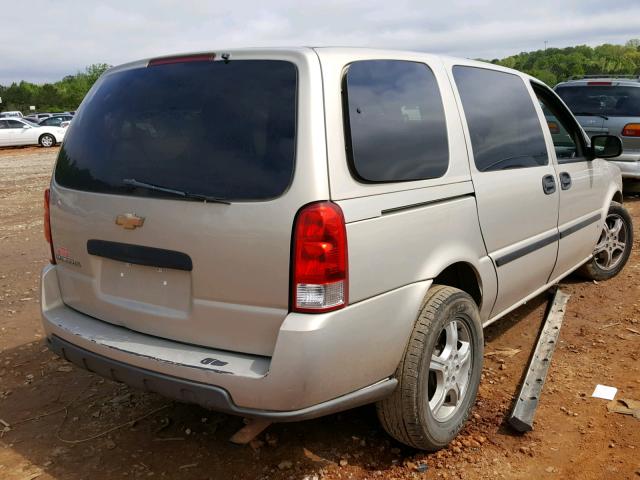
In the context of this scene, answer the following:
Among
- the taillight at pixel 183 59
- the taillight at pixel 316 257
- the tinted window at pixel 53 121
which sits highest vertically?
the taillight at pixel 183 59

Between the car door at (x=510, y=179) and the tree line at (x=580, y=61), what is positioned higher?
the tree line at (x=580, y=61)

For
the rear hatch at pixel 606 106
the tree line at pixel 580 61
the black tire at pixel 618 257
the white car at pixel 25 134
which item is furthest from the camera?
the tree line at pixel 580 61

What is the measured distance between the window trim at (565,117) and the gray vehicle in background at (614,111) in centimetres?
433

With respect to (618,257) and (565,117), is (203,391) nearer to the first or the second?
(565,117)

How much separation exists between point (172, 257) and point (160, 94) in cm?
76

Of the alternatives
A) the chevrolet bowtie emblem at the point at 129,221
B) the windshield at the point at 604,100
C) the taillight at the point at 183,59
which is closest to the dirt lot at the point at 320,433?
the chevrolet bowtie emblem at the point at 129,221

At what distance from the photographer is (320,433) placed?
3090mm

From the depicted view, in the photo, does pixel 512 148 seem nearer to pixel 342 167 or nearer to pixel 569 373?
pixel 569 373

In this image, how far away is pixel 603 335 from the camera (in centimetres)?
420

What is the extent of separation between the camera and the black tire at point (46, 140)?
90.0ft

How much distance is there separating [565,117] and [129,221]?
3432 mm

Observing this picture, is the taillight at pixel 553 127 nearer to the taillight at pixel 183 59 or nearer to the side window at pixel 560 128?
the side window at pixel 560 128

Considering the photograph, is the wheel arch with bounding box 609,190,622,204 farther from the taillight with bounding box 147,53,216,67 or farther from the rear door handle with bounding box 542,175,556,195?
the taillight with bounding box 147,53,216,67

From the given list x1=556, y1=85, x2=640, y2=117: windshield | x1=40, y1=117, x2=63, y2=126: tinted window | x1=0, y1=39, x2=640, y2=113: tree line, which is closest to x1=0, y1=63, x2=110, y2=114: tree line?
x1=0, y1=39, x2=640, y2=113: tree line
